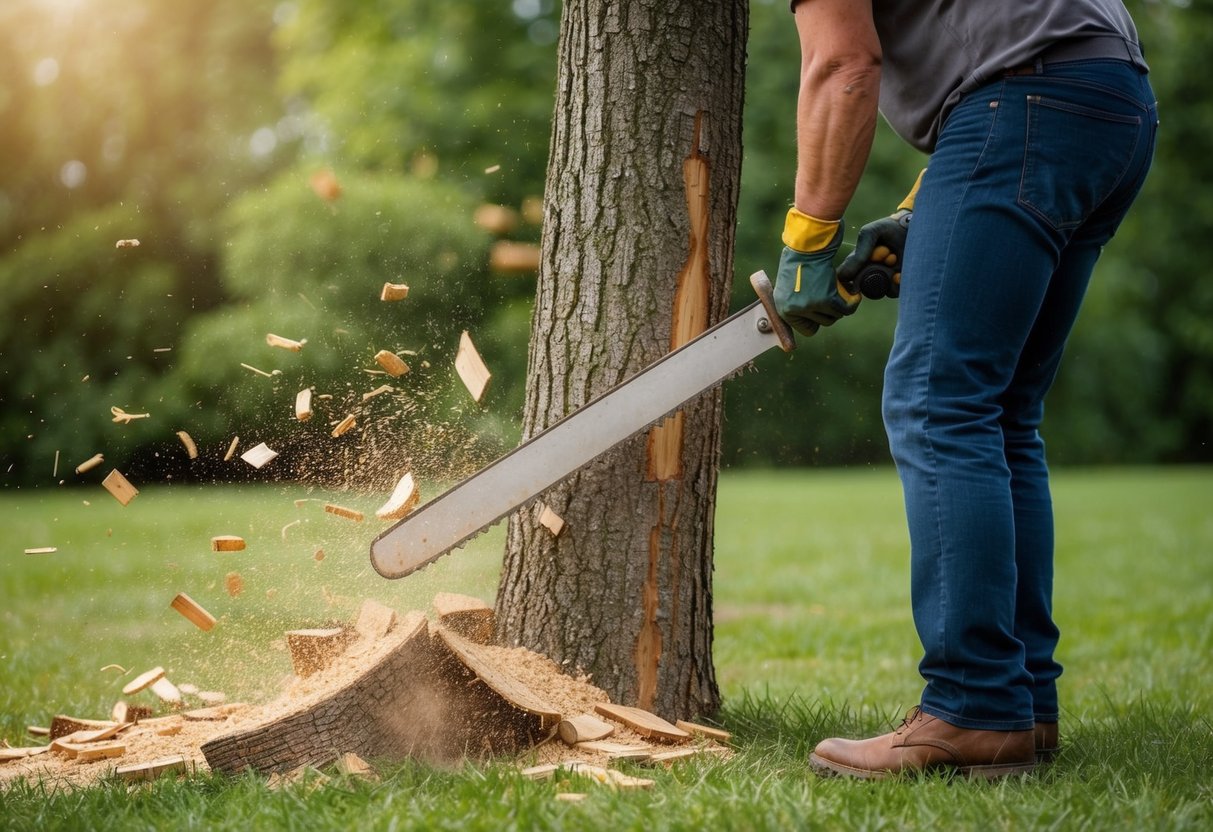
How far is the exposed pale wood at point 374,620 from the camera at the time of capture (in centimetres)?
249

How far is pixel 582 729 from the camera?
224 centimetres

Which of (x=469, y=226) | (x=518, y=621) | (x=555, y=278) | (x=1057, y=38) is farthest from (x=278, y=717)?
(x=469, y=226)

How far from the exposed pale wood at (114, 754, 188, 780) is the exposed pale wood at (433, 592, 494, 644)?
67 cm

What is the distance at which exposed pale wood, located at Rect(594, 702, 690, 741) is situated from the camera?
2305 millimetres

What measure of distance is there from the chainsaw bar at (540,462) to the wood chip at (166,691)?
113 cm

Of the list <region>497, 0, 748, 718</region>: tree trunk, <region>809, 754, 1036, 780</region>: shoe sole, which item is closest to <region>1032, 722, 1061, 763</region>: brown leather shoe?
<region>809, 754, 1036, 780</region>: shoe sole

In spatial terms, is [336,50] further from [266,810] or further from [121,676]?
[266,810]

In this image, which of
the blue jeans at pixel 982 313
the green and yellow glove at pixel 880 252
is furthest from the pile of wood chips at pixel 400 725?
the green and yellow glove at pixel 880 252

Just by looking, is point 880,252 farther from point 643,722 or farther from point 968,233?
point 643,722

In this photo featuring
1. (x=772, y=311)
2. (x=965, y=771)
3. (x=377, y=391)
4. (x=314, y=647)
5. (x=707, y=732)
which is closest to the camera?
(x=965, y=771)

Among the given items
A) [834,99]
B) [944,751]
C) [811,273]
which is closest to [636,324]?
[811,273]

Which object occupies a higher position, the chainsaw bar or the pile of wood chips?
the chainsaw bar

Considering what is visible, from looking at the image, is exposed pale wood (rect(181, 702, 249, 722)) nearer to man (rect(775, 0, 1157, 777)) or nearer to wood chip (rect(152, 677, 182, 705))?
wood chip (rect(152, 677, 182, 705))

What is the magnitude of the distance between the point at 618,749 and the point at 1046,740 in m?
0.95
